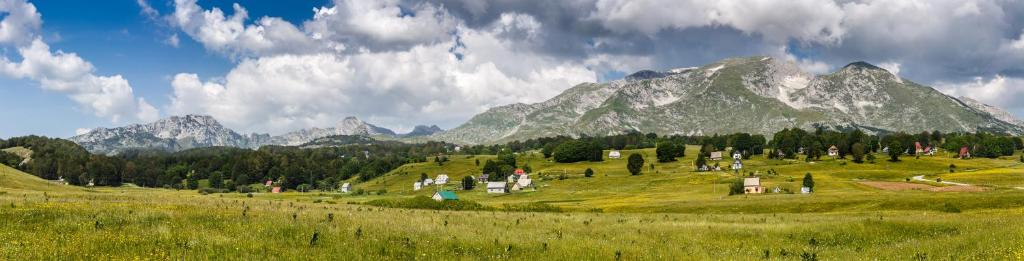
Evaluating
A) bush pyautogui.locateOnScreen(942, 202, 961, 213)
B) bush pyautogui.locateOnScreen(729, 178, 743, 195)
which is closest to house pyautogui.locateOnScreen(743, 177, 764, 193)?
bush pyautogui.locateOnScreen(729, 178, 743, 195)

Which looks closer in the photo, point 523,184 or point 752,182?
point 752,182

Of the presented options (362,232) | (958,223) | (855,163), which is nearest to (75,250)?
(362,232)

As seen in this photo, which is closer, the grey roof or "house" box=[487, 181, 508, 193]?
the grey roof

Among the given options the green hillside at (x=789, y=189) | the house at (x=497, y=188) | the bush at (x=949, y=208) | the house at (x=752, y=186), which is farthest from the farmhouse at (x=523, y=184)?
the bush at (x=949, y=208)

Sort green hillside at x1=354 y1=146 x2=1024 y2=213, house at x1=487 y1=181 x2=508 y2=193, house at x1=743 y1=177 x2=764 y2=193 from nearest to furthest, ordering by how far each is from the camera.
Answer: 1. green hillside at x1=354 y1=146 x2=1024 y2=213
2. house at x1=743 y1=177 x2=764 y2=193
3. house at x1=487 y1=181 x2=508 y2=193

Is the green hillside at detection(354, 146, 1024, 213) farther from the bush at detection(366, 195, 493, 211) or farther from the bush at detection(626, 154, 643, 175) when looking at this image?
the bush at detection(366, 195, 493, 211)

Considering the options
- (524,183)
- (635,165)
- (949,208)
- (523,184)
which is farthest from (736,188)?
(524,183)

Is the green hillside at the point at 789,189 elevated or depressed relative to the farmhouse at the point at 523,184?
elevated

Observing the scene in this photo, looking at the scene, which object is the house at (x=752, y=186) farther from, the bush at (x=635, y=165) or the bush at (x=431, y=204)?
the bush at (x=431, y=204)

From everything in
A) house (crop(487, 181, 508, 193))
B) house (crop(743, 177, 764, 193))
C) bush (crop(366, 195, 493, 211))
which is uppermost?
bush (crop(366, 195, 493, 211))

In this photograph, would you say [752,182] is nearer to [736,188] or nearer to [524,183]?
[736,188]

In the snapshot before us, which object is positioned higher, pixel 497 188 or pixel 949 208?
pixel 949 208

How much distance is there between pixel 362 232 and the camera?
17219 mm

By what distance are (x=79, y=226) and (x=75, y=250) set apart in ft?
14.1
